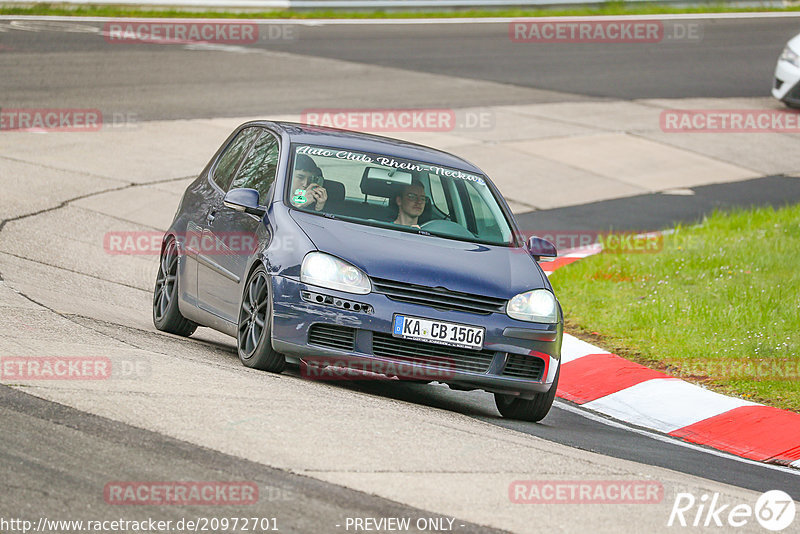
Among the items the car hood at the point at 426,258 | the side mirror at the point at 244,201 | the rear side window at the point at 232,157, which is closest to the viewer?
the car hood at the point at 426,258

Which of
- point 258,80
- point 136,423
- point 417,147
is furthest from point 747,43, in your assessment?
point 136,423

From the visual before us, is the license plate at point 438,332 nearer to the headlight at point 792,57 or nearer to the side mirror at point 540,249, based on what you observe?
the side mirror at point 540,249

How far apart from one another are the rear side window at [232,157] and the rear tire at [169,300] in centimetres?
62

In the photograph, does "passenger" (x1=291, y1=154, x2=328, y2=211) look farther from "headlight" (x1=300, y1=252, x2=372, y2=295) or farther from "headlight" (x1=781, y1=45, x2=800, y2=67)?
"headlight" (x1=781, y1=45, x2=800, y2=67)

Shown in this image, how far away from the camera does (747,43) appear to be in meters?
30.8

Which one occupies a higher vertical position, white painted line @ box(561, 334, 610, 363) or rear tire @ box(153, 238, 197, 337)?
rear tire @ box(153, 238, 197, 337)

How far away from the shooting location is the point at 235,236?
8.46 metres

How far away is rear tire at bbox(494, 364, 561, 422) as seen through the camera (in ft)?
26.2

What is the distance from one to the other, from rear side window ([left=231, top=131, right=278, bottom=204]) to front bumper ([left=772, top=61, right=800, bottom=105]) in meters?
15.5

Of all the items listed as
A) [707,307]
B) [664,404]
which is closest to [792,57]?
[707,307]

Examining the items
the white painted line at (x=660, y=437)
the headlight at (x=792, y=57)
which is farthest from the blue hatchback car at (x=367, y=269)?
the headlight at (x=792, y=57)

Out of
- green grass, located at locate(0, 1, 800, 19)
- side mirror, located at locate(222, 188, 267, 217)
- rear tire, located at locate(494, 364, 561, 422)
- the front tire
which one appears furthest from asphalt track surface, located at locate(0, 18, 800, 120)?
rear tire, located at locate(494, 364, 561, 422)

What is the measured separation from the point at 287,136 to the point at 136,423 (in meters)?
3.32

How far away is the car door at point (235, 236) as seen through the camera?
27.1 ft
